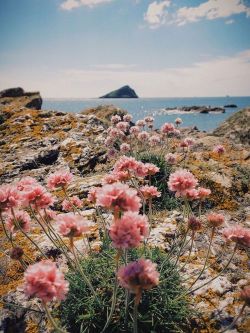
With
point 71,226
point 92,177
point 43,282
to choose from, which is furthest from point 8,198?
point 92,177

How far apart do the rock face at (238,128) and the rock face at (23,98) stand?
33.3ft

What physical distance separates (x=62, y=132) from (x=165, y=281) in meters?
5.35

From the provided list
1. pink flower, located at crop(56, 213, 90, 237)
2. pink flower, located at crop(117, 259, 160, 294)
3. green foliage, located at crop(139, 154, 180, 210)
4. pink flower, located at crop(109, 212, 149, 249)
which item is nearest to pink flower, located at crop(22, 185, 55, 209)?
pink flower, located at crop(56, 213, 90, 237)

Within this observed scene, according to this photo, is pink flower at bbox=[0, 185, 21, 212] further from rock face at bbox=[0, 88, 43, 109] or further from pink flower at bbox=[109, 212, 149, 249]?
rock face at bbox=[0, 88, 43, 109]

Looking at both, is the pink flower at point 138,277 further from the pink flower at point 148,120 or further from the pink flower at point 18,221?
the pink flower at point 148,120

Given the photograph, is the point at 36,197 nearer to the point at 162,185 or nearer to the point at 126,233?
the point at 126,233

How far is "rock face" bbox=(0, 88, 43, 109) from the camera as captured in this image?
666 inches

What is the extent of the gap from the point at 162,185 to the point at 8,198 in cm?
321

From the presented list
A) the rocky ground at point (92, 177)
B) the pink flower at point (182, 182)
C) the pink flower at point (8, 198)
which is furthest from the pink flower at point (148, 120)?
the pink flower at point (8, 198)

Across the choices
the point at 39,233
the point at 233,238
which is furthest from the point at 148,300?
the point at 39,233

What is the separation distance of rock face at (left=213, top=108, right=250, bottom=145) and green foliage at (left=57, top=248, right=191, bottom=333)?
12688 mm

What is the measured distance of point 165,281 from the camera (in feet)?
9.96

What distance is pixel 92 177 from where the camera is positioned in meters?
5.62

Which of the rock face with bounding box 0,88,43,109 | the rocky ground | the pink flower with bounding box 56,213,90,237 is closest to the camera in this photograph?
the pink flower with bounding box 56,213,90,237
